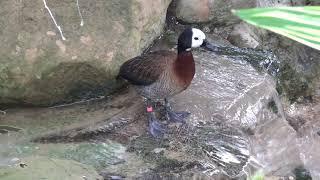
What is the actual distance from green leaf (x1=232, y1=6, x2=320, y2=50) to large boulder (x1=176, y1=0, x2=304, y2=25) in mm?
3814

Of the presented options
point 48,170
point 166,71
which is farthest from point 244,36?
point 48,170

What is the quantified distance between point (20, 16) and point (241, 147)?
177 centimetres

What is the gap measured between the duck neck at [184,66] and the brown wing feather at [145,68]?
0.21 ft

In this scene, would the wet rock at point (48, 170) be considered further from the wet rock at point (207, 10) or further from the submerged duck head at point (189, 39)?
the wet rock at point (207, 10)

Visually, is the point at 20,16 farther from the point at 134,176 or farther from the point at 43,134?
the point at 134,176

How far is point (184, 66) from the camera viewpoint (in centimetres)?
327

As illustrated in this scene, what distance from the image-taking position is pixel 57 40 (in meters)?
3.34

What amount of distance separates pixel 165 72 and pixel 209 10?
1475 millimetres

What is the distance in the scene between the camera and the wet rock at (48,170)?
246 cm

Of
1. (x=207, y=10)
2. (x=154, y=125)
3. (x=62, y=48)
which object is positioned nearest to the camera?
(x=154, y=125)

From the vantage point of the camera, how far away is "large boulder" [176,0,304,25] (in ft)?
14.8

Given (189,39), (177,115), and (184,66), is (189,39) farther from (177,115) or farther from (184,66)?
(177,115)

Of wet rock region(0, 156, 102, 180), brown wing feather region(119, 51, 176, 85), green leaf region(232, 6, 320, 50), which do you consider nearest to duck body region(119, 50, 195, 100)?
brown wing feather region(119, 51, 176, 85)

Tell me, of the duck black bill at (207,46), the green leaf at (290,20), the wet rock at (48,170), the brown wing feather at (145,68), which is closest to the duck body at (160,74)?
the brown wing feather at (145,68)
